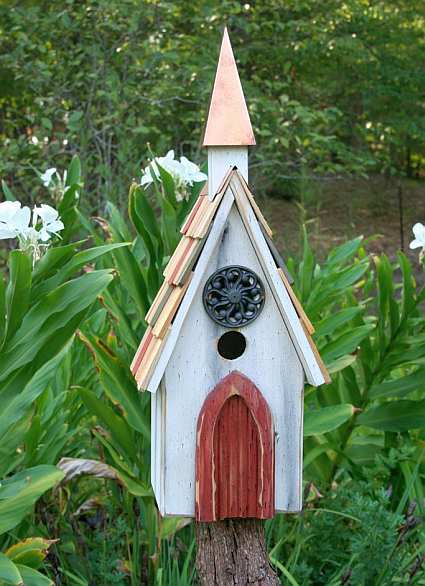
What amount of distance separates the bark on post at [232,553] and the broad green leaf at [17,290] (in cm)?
58

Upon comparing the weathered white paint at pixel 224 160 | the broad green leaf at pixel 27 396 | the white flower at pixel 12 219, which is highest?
the weathered white paint at pixel 224 160

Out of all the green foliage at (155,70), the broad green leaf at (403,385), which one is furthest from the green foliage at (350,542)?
the green foliage at (155,70)

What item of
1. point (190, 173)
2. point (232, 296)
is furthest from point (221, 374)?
point (190, 173)

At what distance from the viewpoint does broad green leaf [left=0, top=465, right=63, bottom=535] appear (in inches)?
81.0

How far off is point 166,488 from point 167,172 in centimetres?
114

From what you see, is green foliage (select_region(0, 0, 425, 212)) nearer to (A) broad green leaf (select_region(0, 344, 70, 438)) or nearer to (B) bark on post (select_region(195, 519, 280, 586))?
(A) broad green leaf (select_region(0, 344, 70, 438))

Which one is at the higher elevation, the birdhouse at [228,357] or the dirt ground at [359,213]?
the birdhouse at [228,357]

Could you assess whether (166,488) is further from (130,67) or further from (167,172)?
(130,67)

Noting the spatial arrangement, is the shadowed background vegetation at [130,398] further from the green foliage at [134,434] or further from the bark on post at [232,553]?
the bark on post at [232,553]

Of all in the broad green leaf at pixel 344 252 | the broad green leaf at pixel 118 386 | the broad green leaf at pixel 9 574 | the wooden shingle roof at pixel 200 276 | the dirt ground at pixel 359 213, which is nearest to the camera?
the wooden shingle roof at pixel 200 276

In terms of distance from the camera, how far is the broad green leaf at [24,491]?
2.06 meters

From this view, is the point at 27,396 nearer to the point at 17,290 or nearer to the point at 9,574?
the point at 17,290

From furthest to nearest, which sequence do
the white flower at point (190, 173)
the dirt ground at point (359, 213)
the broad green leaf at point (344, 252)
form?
1. the dirt ground at point (359, 213)
2. the broad green leaf at point (344, 252)
3. the white flower at point (190, 173)

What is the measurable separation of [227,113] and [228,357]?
472 mm
